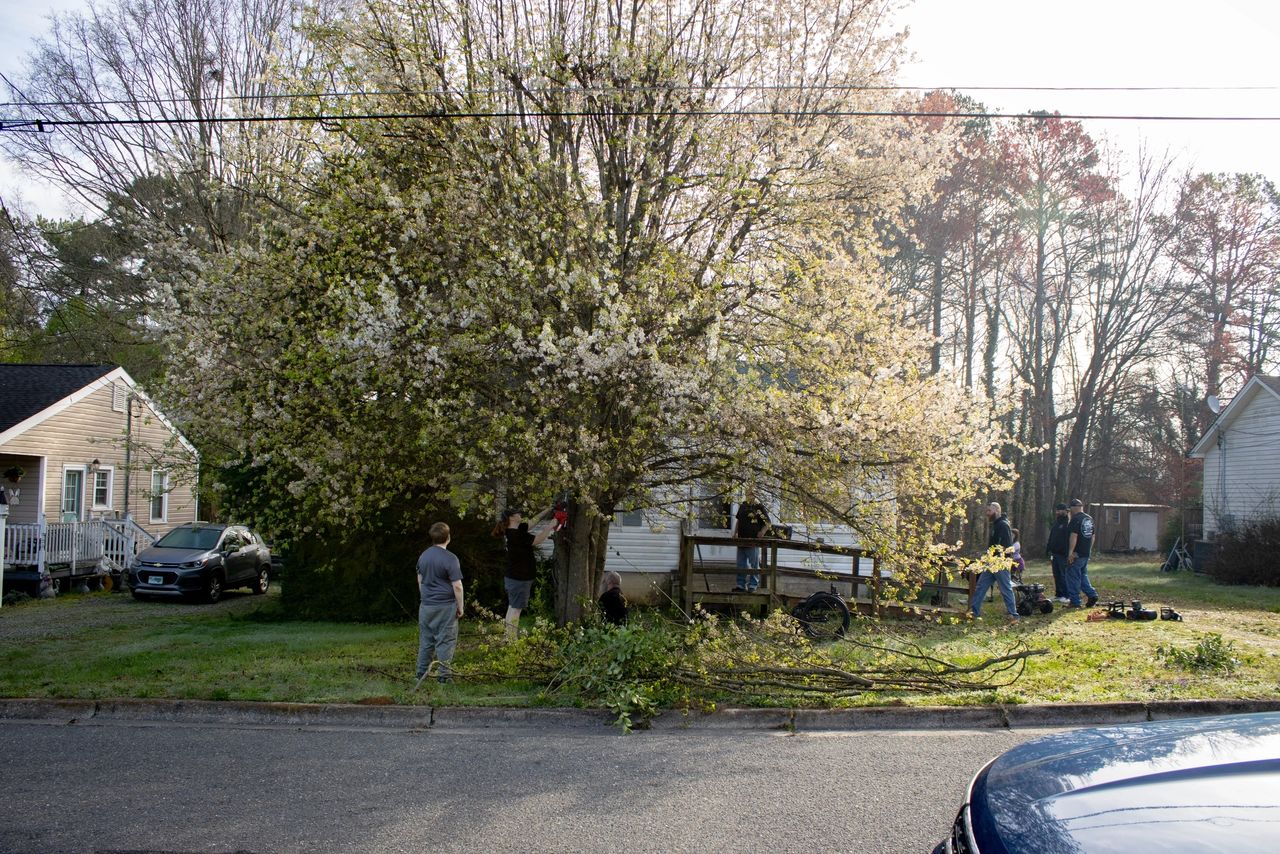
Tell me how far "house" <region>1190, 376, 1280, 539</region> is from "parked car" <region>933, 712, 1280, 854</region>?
85.7 feet

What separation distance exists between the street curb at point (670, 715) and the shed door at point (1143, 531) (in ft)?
103

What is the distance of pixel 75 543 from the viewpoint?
20.7 metres

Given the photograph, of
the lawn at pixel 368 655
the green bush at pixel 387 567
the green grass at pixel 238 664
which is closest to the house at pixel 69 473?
the lawn at pixel 368 655

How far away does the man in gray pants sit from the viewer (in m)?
9.31

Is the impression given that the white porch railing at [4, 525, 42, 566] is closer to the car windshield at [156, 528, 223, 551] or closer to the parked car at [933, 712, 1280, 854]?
the car windshield at [156, 528, 223, 551]

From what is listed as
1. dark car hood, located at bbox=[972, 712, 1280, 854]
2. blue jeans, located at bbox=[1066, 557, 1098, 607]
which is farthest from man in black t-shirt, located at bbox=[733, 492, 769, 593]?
dark car hood, located at bbox=[972, 712, 1280, 854]

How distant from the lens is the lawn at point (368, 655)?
29.1ft

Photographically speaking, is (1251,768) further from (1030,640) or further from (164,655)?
(164,655)

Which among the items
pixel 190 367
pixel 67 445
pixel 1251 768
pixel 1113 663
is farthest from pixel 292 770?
pixel 67 445

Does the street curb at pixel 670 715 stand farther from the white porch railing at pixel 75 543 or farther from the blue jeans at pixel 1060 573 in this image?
the white porch railing at pixel 75 543

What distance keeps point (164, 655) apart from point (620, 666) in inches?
246

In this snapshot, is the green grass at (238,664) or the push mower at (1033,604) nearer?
the green grass at (238,664)

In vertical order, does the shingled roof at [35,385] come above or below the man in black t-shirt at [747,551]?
above

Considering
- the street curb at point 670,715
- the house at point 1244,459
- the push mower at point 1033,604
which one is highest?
the house at point 1244,459
